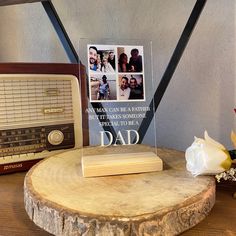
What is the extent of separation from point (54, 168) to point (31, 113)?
0.19 metres

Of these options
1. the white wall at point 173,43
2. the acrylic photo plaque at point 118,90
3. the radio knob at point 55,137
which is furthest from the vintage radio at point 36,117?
the white wall at point 173,43

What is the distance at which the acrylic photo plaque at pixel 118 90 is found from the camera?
61 cm

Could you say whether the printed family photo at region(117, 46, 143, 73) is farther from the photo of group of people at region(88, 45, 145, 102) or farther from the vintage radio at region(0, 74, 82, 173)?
the vintage radio at region(0, 74, 82, 173)

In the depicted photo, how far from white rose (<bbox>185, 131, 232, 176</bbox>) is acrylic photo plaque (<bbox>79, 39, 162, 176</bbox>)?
3.6 inches

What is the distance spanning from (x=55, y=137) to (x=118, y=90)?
0.74ft

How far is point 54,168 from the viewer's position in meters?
0.59

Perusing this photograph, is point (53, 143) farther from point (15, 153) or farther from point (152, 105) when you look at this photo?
point (152, 105)

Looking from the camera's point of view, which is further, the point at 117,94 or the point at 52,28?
the point at 52,28

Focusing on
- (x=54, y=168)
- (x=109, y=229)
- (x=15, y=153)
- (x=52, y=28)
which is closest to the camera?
(x=109, y=229)

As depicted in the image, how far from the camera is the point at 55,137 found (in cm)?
74

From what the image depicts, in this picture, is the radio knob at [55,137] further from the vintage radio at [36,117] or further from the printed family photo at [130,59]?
the printed family photo at [130,59]

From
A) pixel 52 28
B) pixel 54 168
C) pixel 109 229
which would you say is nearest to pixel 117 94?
pixel 54 168

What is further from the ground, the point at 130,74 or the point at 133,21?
the point at 133,21

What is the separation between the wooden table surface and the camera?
1.54ft
